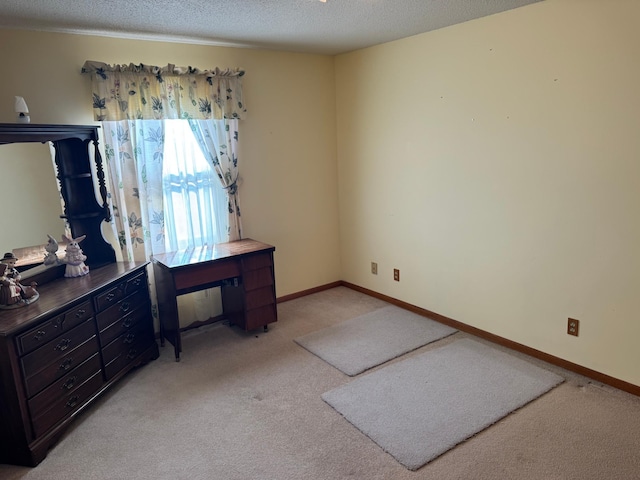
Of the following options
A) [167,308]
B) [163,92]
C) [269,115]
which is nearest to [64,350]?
[167,308]

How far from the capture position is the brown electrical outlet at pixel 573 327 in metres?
2.86

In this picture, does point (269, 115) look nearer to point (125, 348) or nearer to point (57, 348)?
point (125, 348)

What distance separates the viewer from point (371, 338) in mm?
3520

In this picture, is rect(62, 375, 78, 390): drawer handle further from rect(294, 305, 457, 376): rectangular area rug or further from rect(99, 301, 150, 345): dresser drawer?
rect(294, 305, 457, 376): rectangular area rug

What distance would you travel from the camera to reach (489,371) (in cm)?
294

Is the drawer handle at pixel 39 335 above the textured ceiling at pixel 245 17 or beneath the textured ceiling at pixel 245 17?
beneath

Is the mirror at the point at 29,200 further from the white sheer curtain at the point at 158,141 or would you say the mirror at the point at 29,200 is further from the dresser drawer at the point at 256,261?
the dresser drawer at the point at 256,261

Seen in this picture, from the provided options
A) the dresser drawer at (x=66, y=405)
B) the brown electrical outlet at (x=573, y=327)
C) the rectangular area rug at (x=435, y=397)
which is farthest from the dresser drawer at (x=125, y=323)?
the brown electrical outlet at (x=573, y=327)

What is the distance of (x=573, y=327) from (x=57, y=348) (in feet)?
10.3

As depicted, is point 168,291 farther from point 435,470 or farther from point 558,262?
point 558,262

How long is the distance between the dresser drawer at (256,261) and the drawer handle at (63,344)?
134 centimetres

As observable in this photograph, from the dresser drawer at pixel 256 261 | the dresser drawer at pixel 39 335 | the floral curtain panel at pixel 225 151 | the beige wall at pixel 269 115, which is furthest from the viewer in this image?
the floral curtain panel at pixel 225 151

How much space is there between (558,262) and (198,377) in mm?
2557

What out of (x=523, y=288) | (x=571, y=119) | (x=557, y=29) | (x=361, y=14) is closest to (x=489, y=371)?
(x=523, y=288)
